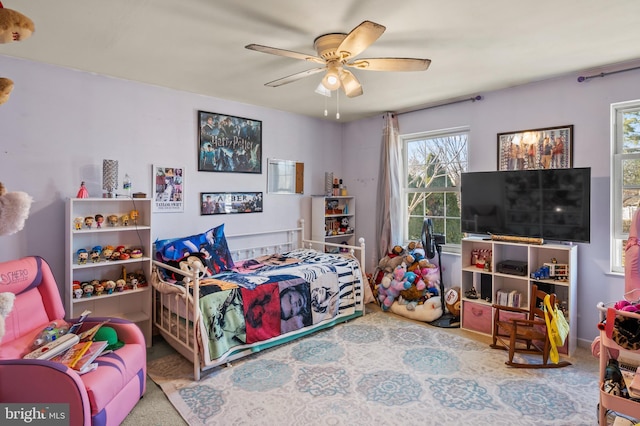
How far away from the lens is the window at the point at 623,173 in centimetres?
288

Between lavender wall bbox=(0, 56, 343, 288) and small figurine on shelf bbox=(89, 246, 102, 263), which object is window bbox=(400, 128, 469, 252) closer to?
lavender wall bbox=(0, 56, 343, 288)

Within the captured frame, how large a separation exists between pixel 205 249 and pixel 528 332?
288 centimetres

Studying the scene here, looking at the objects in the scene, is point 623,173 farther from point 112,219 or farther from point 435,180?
point 112,219

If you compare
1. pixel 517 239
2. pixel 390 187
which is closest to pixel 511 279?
pixel 517 239

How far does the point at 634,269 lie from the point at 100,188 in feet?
13.4

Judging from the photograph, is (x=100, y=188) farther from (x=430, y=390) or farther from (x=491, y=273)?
(x=491, y=273)

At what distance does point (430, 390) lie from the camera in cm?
237

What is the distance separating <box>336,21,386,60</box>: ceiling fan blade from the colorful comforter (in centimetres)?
193

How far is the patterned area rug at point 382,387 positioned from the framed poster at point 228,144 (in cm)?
195

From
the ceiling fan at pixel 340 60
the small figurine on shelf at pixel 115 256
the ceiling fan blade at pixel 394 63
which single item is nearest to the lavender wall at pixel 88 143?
the small figurine on shelf at pixel 115 256

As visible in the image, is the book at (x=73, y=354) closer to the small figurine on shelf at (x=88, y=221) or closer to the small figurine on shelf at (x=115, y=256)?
the small figurine on shelf at (x=115, y=256)

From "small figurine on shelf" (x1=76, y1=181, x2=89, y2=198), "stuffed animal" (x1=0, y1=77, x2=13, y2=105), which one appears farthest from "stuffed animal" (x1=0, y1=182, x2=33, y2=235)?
"small figurine on shelf" (x1=76, y1=181, x2=89, y2=198)

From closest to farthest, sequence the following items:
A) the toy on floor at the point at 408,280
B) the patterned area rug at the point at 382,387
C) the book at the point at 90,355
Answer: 1. the book at the point at 90,355
2. the patterned area rug at the point at 382,387
3. the toy on floor at the point at 408,280

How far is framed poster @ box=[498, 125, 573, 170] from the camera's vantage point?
123 inches
